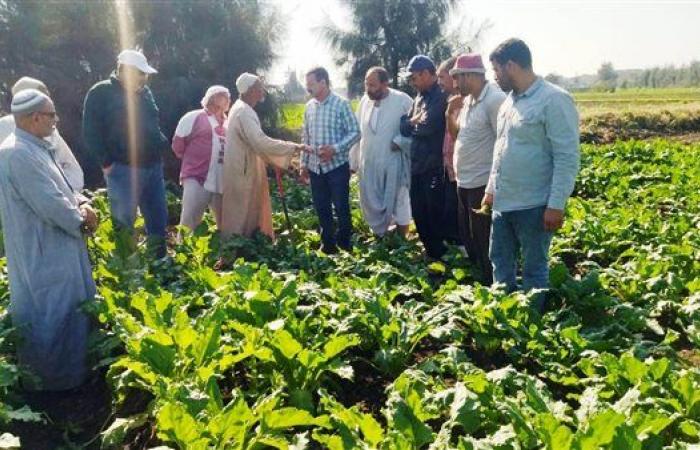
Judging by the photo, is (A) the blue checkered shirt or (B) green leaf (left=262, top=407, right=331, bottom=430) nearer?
(B) green leaf (left=262, top=407, right=331, bottom=430)

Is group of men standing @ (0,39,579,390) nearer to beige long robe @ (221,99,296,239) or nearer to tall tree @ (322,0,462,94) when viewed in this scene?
beige long robe @ (221,99,296,239)

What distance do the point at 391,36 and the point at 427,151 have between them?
839 inches

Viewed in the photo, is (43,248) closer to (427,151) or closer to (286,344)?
(286,344)

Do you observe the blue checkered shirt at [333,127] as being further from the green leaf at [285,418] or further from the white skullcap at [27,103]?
the green leaf at [285,418]

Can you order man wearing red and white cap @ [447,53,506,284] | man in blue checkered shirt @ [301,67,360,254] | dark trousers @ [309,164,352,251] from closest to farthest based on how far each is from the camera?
1. man wearing red and white cap @ [447,53,506,284]
2. man in blue checkered shirt @ [301,67,360,254]
3. dark trousers @ [309,164,352,251]

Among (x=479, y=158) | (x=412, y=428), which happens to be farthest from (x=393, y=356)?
(x=479, y=158)

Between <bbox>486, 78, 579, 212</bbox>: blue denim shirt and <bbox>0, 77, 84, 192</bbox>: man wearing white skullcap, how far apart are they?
343cm

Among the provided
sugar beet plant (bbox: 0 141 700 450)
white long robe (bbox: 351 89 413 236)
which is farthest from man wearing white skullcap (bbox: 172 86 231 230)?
white long robe (bbox: 351 89 413 236)

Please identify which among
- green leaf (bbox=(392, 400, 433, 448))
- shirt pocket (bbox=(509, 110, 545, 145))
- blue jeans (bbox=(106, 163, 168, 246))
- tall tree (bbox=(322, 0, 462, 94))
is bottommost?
green leaf (bbox=(392, 400, 433, 448))

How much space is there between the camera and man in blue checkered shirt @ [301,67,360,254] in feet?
20.1

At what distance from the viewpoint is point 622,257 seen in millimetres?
5988

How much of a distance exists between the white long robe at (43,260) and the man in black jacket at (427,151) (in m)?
3.23

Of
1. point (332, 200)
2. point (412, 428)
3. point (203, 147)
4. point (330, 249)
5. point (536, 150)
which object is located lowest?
point (330, 249)

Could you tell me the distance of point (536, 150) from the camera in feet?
12.6
